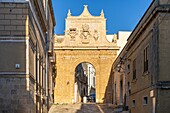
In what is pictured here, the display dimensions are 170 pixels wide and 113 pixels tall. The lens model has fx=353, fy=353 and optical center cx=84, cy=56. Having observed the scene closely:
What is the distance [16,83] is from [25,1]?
3.56 m

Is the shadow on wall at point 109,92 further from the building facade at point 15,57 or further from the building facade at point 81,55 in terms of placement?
the building facade at point 15,57

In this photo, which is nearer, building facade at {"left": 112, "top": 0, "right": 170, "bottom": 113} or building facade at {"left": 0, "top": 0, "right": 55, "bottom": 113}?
building facade at {"left": 0, "top": 0, "right": 55, "bottom": 113}

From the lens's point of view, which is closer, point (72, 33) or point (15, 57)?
point (15, 57)

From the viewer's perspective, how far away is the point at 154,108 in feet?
52.7

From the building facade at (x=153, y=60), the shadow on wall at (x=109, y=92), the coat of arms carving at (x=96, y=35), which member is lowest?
the shadow on wall at (x=109, y=92)

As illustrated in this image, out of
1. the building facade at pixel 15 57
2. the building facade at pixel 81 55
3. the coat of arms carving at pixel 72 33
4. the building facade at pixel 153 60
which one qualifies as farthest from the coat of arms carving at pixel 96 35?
the building facade at pixel 15 57

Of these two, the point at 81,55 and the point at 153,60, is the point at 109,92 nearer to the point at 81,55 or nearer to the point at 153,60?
the point at 81,55

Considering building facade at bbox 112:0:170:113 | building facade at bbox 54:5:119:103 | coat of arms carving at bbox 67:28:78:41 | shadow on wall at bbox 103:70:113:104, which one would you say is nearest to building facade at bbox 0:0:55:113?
building facade at bbox 112:0:170:113

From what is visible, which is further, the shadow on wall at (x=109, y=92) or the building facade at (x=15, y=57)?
the shadow on wall at (x=109, y=92)

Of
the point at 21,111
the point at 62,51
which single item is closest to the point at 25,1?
the point at 21,111

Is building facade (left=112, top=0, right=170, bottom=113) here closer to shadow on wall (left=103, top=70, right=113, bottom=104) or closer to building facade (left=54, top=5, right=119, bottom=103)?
shadow on wall (left=103, top=70, right=113, bottom=104)

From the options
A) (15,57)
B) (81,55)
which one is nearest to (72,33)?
(81,55)

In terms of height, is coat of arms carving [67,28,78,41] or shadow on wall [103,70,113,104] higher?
coat of arms carving [67,28,78,41]

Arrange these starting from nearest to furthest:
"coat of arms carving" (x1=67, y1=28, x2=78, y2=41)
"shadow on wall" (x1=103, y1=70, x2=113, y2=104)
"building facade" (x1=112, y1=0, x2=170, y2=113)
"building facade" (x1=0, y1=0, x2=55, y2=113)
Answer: "building facade" (x1=0, y1=0, x2=55, y2=113)
"building facade" (x1=112, y1=0, x2=170, y2=113)
"shadow on wall" (x1=103, y1=70, x2=113, y2=104)
"coat of arms carving" (x1=67, y1=28, x2=78, y2=41)
